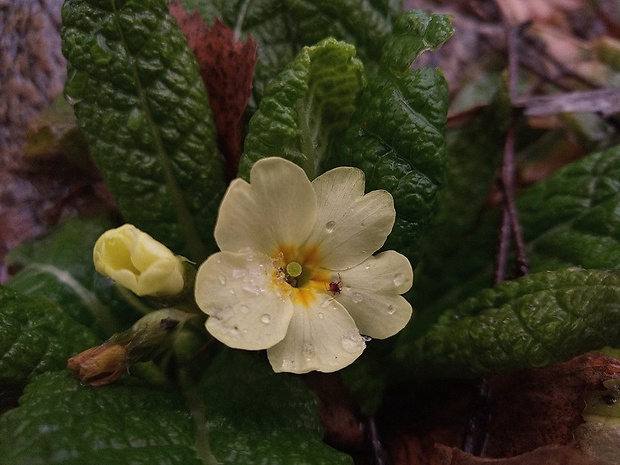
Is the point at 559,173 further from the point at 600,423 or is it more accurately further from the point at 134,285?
the point at 134,285

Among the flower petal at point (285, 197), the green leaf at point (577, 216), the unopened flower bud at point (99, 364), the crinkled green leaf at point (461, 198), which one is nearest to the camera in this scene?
the flower petal at point (285, 197)

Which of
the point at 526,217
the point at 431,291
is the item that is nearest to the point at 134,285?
the point at 431,291

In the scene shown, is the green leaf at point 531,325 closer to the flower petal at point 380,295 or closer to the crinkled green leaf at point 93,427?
the flower petal at point 380,295

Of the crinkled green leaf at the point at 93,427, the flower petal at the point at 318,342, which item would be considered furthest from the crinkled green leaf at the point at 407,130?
the crinkled green leaf at the point at 93,427

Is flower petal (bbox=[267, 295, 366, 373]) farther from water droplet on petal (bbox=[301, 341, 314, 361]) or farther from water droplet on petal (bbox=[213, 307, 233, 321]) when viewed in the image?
water droplet on petal (bbox=[213, 307, 233, 321])

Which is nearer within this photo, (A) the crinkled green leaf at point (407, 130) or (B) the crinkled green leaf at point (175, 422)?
(B) the crinkled green leaf at point (175, 422)

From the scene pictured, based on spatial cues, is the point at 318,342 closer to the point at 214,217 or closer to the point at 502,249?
the point at 214,217

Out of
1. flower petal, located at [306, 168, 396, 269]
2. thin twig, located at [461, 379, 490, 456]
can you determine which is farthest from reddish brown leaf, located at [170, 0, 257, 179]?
thin twig, located at [461, 379, 490, 456]
